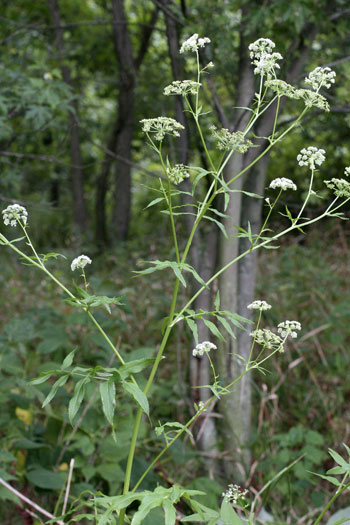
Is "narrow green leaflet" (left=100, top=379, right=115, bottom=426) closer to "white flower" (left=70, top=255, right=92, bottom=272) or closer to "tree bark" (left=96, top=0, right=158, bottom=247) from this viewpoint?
"white flower" (left=70, top=255, right=92, bottom=272)

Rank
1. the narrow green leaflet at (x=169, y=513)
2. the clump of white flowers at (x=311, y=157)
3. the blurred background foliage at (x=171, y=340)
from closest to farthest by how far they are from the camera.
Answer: the narrow green leaflet at (x=169, y=513) → the clump of white flowers at (x=311, y=157) → the blurred background foliage at (x=171, y=340)

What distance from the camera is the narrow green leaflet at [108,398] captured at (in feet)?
4.09

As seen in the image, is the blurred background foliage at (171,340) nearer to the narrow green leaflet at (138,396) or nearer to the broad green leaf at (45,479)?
the broad green leaf at (45,479)

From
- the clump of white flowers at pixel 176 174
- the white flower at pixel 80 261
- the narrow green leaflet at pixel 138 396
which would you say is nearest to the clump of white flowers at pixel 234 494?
the narrow green leaflet at pixel 138 396

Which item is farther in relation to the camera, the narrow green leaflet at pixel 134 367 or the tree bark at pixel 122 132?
the tree bark at pixel 122 132

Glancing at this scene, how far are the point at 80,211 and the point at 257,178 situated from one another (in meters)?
5.53

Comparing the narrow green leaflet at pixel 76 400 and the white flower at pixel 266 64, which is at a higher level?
the white flower at pixel 266 64

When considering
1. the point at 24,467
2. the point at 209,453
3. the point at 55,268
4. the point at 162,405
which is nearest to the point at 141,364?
the point at 24,467

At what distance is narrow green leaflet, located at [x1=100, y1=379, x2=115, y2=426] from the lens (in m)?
1.25

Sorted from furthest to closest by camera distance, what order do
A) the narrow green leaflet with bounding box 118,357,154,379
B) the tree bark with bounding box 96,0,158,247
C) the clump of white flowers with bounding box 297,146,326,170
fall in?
the tree bark with bounding box 96,0,158,247 → the clump of white flowers with bounding box 297,146,326,170 → the narrow green leaflet with bounding box 118,357,154,379

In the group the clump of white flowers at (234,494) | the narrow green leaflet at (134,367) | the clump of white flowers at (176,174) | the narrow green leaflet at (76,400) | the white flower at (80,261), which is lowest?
the clump of white flowers at (234,494)

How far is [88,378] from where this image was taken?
1.33 metres

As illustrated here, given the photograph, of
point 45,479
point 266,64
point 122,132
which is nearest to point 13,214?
point 266,64

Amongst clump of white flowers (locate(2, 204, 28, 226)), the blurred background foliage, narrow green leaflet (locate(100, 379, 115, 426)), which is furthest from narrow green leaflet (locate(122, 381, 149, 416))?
the blurred background foliage
